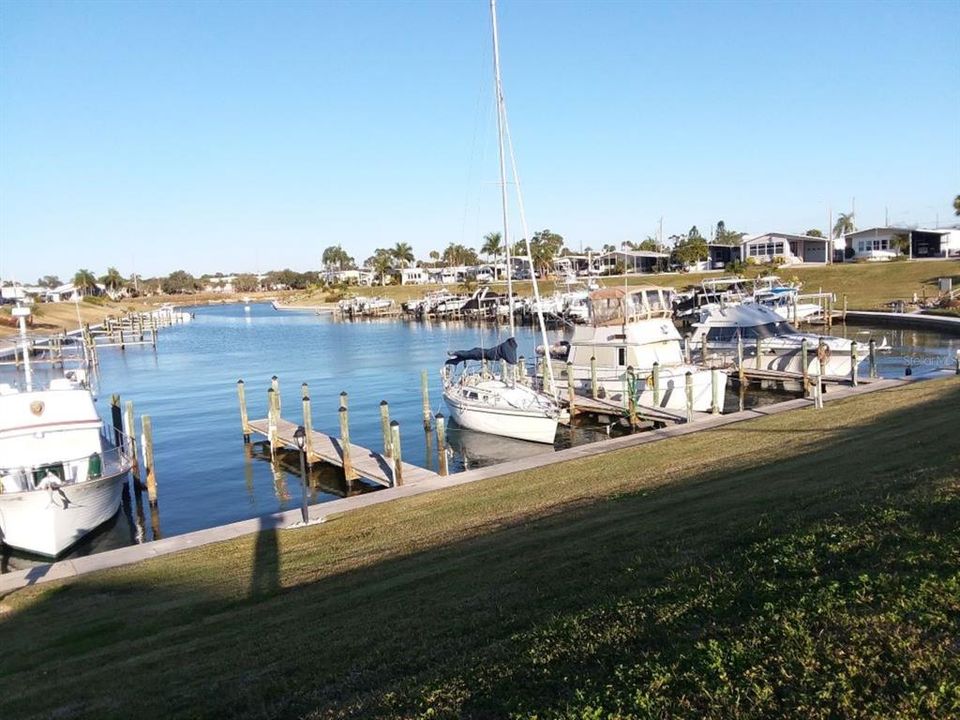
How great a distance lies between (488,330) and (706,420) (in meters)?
62.7

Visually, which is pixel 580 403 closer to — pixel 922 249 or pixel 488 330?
pixel 488 330

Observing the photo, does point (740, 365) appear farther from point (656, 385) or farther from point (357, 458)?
point (357, 458)

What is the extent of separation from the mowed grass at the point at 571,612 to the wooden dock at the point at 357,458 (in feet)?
24.1

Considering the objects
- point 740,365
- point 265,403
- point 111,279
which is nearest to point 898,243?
point 740,365

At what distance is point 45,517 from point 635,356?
23280 millimetres

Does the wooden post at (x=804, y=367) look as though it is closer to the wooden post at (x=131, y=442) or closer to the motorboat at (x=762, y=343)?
the motorboat at (x=762, y=343)

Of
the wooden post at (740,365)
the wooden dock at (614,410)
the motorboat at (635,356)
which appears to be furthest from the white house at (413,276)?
the wooden dock at (614,410)

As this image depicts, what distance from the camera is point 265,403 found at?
1690 inches

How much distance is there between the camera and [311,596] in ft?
37.8

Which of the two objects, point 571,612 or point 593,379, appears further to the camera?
point 593,379

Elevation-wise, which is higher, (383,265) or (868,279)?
(383,265)

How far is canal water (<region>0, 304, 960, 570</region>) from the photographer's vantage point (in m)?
24.9

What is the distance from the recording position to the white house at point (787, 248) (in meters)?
111

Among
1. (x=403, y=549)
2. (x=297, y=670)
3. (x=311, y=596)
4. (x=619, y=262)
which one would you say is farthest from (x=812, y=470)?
(x=619, y=262)
